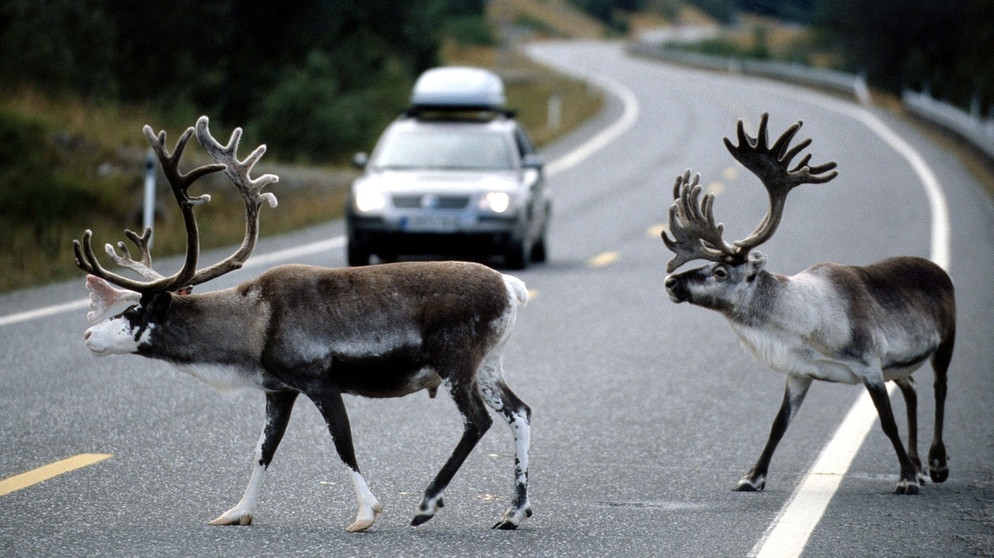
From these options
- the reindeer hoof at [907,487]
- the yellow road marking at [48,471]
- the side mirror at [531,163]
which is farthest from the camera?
the side mirror at [531,163]

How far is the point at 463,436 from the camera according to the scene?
288 inches

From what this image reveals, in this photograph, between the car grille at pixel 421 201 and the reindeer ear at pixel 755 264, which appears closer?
the reindeer ear at pixel 755 264

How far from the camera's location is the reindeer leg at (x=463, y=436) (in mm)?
7289

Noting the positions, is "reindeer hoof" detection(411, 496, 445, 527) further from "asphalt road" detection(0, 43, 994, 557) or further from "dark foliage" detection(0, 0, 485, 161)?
"dark foliage" detection(0, 0, 485, 161)

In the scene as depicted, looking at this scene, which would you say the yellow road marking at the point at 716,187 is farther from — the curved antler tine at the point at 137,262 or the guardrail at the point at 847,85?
the curved antler tine at the point at 137,262

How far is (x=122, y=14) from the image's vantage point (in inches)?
1357

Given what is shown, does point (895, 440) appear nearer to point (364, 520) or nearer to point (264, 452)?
point (364, 520)

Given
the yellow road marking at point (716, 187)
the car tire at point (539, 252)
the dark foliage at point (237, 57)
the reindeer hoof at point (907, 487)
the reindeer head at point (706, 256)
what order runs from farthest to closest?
1. the dark foliage at point (237, 57)
2. the yellow road marking at point (716, 187)
3. the car tire at point (539, 252)
4. the reindeer head at point (706, 256)
5. the reindeer hoof at point (907, 487)

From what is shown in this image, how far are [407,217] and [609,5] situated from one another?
133 metres

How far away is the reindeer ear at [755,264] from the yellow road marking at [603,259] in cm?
1099

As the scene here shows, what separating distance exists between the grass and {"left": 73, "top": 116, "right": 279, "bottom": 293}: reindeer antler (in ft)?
33.6

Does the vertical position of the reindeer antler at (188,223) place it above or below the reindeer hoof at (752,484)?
above

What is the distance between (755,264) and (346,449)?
8.43 feet

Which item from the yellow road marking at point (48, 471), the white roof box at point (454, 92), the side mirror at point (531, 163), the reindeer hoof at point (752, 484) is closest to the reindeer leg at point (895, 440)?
the reindeer hoof at point (752, 484)
